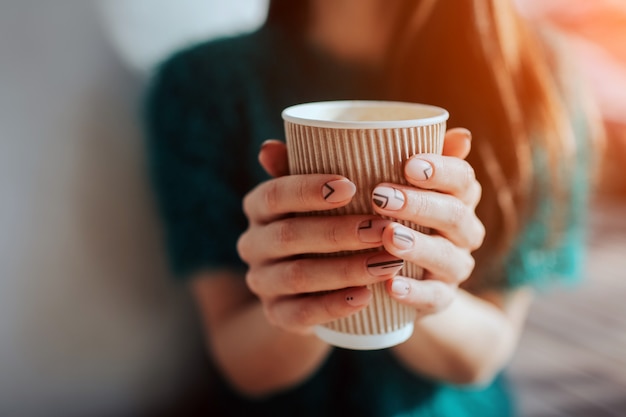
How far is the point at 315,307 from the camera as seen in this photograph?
0.28 m

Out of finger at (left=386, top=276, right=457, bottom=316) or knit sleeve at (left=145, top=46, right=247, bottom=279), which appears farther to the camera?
knit sleeve at (left=145, top=46, right=247, bottom=279)

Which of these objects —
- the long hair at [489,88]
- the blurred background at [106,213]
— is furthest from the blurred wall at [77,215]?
the long hair at [489,88]

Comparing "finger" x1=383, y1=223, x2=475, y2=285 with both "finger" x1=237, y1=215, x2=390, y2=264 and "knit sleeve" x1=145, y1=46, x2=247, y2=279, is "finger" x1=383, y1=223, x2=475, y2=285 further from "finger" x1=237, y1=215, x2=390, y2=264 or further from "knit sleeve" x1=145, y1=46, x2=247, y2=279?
"knit sleeve" x1=145, y1=46, x2=247, y2=279

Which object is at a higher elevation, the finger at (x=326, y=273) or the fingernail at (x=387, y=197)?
the fingernail at (x=387, y=197)

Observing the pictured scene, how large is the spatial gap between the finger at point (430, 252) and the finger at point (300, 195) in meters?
0.03

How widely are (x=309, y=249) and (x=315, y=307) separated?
0.12 ft

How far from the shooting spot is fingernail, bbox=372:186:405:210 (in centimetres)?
23

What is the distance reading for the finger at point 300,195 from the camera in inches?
9.4

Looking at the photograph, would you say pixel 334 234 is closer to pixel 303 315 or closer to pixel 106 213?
pixel 303 315

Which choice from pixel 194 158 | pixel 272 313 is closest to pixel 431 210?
pixel 272 313

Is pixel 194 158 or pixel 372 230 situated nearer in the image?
pixel 372 230

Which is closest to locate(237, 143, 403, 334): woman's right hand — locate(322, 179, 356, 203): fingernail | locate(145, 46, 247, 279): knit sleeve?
locate(322, 179, 356, 203): fingernail

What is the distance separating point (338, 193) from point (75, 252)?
11.5 inches

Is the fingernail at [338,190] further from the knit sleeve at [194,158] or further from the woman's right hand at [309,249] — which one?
the knit sleeve at [194,158]
